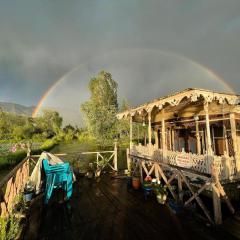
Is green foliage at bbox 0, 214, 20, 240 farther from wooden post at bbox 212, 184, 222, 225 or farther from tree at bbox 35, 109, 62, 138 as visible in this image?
tree at bbox 35, 109, 62, 138

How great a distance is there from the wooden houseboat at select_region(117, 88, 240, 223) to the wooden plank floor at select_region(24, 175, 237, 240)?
34.5 inches

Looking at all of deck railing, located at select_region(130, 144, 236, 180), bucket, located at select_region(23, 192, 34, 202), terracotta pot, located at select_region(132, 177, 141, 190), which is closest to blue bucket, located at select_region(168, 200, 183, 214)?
deck railing, located at select_region(130, 144, 236, 180)

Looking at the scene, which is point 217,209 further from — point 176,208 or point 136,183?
point 136,183

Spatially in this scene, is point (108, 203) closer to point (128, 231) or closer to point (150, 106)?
point (128, 231)

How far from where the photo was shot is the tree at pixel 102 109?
3678 cm

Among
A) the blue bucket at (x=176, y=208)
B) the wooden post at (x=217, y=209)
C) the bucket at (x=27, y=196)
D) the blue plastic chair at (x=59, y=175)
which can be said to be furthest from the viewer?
the blue plastic chair at (x=59, y=175)

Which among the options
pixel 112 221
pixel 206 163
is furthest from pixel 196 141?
pixel 112 221

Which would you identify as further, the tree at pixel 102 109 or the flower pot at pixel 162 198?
the tree at pixel 102 109

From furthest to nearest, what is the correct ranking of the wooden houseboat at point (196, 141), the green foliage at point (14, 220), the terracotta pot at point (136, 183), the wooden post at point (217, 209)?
the terracotta pot at point (136, 183), the wooden houseboat at point (196, 141), the wooden post at point (217, 209), the green foliage at point (14, 220)

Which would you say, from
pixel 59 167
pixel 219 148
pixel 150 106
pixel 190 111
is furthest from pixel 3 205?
pixel 219 148

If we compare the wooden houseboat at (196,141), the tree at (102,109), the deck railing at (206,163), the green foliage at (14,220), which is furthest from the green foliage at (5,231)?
the tree at (102,109)

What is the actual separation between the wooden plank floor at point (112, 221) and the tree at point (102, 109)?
29.3m

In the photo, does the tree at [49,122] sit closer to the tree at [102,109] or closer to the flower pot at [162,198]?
the tree at [102,109]

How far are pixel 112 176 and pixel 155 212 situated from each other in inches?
208
